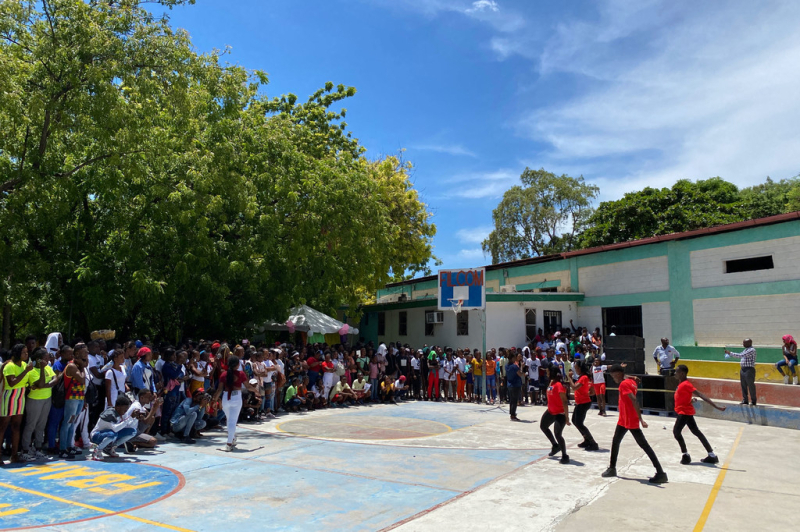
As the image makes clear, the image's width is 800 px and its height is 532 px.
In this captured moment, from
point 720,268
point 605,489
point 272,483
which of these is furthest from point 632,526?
point 720,268

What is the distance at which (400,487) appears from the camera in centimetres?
823

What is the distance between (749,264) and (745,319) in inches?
81.5

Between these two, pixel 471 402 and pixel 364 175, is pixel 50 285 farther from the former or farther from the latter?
pixel 471 402

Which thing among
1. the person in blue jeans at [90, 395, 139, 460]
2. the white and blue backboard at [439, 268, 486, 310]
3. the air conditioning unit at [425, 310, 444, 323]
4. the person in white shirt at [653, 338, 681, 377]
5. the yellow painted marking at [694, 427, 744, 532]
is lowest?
the yellow painted marking at [694, 427, 744, 532]

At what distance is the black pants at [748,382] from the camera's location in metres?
16.0

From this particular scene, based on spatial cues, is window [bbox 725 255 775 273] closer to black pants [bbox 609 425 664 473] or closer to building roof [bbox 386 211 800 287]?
building roof [bbox 386 211 800 287]

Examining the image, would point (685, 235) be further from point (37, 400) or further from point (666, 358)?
point (37, 400)

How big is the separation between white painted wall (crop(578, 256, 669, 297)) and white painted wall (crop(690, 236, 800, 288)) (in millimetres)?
1502

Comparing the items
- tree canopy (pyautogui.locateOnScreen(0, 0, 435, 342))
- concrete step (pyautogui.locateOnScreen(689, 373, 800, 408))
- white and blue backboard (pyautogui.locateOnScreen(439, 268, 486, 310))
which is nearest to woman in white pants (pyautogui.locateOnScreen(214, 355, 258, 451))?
tree canopy (pyautogui.locateOnScreen(0, 0, 435, 342))

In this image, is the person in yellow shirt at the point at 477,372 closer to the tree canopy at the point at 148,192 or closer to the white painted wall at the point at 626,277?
the tree canopy at the point at 148,192

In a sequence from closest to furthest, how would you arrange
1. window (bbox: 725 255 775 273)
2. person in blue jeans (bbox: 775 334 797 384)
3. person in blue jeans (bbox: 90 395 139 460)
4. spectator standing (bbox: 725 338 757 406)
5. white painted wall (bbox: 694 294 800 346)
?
person in blue jeans (bbox: 90 395 139 460), spectator standing (bbox: 725 338 757 406), person in blue jeans (bbox: 775 334 797 384), white painted wall (bbox: 694 294 800 346), window (bbox: 725 255 775 273)

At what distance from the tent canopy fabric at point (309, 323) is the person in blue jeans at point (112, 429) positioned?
36.1ft

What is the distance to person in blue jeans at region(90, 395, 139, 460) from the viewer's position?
9547 mm

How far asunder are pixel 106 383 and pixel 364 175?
15001mm
